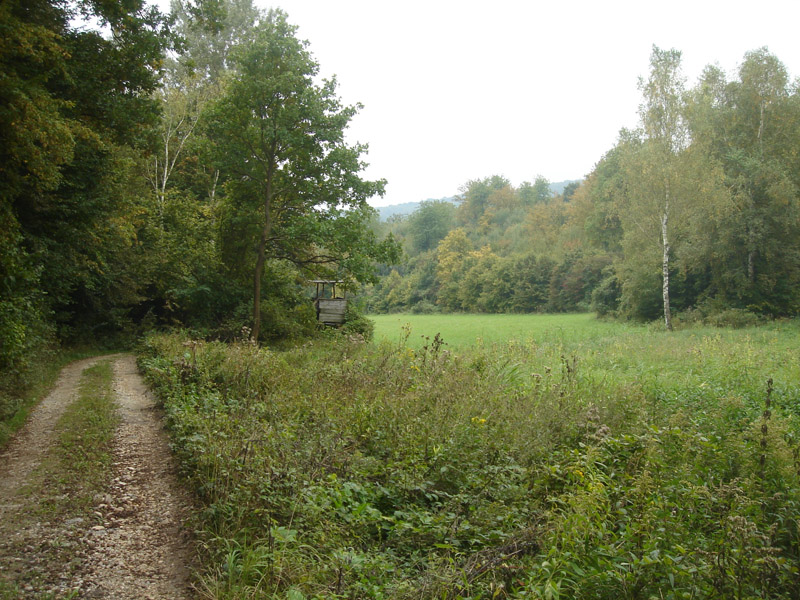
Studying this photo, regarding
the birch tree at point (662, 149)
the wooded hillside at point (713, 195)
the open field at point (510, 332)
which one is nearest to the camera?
the open field at point (510, 332)

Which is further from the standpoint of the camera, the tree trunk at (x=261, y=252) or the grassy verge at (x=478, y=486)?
the tree trunk at (x=261, y=252)

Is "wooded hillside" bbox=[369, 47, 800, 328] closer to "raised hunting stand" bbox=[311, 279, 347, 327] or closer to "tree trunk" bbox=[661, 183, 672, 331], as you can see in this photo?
"tree trunk" bbox=[661, 183, 672, 331]

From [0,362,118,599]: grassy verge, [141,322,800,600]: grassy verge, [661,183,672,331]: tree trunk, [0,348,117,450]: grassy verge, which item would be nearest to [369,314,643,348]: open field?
[661,183,672,331]: tree trunk

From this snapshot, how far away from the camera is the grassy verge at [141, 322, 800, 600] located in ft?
10.9

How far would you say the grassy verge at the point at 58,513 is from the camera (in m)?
3.60

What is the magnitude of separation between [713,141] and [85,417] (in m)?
34.7

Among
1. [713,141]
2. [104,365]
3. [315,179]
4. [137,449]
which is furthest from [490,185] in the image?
[137,449]

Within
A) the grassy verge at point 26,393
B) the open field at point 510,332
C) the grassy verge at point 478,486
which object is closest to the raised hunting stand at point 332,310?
the open field at point 510,332

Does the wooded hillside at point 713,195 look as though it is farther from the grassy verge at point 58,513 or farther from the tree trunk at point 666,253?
the grassy verge at point 58,513

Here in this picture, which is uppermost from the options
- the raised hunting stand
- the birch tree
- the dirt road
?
the birch tree

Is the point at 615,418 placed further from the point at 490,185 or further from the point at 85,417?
the point at 490,185

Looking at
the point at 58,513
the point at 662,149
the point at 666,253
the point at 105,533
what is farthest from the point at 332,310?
the point at 662,149

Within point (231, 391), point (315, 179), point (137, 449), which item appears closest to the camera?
point (137, 449)

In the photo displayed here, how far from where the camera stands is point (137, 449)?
6504 millimetres
